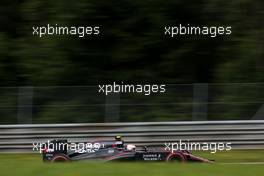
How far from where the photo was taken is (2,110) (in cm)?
1173

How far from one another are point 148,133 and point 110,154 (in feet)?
5.43

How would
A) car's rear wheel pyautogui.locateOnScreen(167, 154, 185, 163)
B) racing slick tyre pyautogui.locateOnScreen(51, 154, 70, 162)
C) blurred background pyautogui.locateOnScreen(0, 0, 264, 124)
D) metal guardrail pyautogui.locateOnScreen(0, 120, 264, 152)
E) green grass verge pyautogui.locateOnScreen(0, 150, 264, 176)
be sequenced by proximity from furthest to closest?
blurred background pyautogui.locateOnScreen(0, 0, 264, 124)
metal guardrail pyautogui.locateOnScreen(0, 120, 264, 152)
racing slick tyre pyautogui.locateOnScreen(51, 154, 70, 162)
car's rear wheel pyautogui.locateOnScreen(167, 154, 185, 163)
green grass verge pyautogui.locateOnScreen(0, 150, 264, 176)

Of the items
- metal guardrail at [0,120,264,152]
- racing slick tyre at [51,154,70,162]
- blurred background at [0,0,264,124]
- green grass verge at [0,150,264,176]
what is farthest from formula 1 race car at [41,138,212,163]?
blurred background at [0,0,264,124]

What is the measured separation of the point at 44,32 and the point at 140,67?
210cm

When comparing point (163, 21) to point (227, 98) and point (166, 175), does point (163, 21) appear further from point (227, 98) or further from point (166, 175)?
point (166, 175)

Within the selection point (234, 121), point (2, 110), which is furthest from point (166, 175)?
point (2, 110)

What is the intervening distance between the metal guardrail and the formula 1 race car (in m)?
0.45

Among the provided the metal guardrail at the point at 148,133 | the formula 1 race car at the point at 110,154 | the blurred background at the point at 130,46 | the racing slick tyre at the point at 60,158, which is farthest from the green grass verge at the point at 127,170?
the blurred background at the point at 130,46

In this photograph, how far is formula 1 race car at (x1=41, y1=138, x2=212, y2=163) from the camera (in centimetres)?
934

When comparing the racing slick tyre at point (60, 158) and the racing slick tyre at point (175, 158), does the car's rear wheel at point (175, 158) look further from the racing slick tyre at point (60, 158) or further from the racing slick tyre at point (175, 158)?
the racing slick tyre at point (60, 158)

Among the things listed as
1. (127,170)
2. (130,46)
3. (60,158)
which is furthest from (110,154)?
(130,46)

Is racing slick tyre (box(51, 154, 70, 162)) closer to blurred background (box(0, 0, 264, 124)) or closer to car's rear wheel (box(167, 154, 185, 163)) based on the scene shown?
car's rear wheel (box(167, 154, 185, 163))

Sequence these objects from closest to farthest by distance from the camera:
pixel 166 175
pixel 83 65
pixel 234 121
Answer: pixel 166 175
pixel 234 121
pixel 83 65

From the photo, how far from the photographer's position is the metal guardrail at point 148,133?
434 inches
